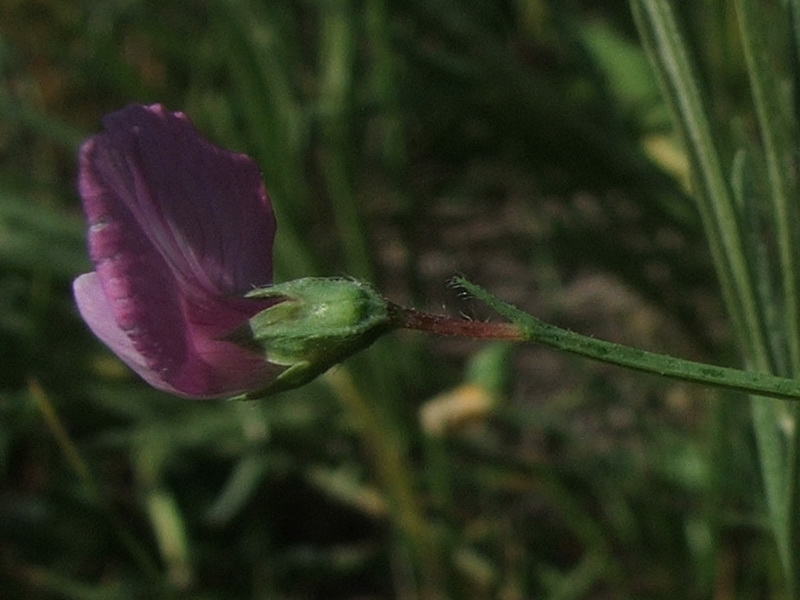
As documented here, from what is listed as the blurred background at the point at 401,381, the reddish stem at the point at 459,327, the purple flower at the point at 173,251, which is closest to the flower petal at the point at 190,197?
the purple flower at the point at 173,251

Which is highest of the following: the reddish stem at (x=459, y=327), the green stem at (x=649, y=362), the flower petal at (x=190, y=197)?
the flower petal at (x=190, y=197)

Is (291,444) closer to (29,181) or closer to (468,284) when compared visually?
(29,181)

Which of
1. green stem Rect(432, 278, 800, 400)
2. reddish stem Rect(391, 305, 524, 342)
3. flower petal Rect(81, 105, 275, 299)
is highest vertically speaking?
flower petal Rect(81, 105, 275, 299)

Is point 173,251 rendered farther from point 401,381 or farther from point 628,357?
point 401,381

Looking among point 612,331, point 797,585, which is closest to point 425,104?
point 612,331

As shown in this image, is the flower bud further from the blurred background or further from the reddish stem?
the blurred background

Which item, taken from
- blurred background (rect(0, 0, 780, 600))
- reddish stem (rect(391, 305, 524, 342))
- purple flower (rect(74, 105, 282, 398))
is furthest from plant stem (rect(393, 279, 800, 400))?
blurred background (rect(0, 0, 780, 600))

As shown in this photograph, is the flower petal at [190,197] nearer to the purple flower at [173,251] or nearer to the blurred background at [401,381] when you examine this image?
the purple flower at [173,251]

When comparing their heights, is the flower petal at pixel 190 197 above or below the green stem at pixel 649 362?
above
